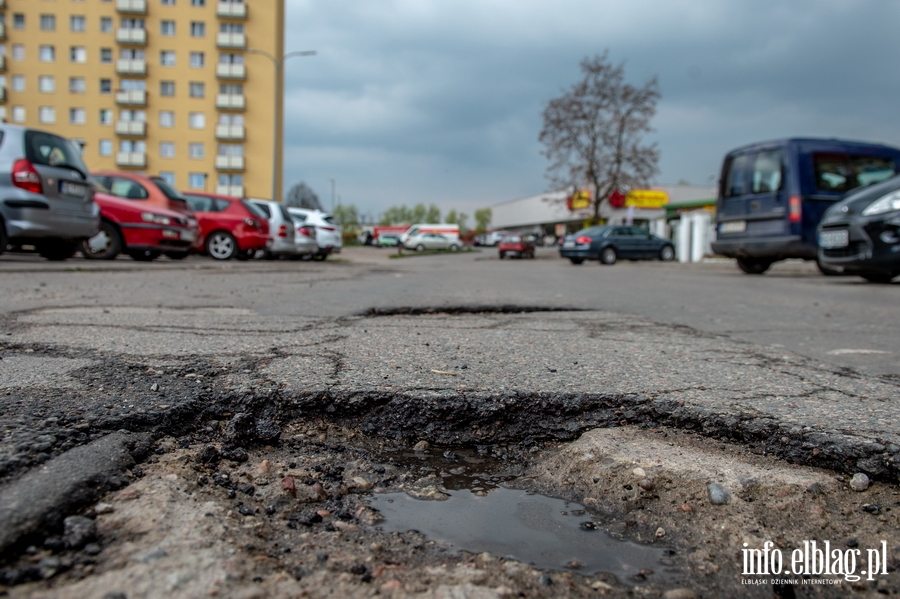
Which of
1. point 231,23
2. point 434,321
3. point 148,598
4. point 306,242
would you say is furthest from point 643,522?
point 231,23

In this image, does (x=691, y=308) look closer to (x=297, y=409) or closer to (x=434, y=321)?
(x=434, y=321)

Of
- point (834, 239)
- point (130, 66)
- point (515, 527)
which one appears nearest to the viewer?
point (515, 527)

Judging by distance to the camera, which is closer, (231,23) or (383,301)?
Result: (383,301)

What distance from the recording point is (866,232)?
27.3ft

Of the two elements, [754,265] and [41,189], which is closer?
[41,189]

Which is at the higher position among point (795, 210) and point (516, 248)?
point (516, 248)

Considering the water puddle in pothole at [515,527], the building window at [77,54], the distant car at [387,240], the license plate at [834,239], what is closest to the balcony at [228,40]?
the building window at [77,54]

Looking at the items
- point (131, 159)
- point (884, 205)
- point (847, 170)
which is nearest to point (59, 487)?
point (884, 205)

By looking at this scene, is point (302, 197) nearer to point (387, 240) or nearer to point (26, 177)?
point (387, 240)

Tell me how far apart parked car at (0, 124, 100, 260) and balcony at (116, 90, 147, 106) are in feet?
159

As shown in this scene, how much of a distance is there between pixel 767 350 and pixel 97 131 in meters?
58.9

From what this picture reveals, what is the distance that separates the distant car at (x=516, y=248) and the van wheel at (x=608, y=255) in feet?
33.4

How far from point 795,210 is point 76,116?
55.8 meters

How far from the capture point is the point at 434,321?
443cm
